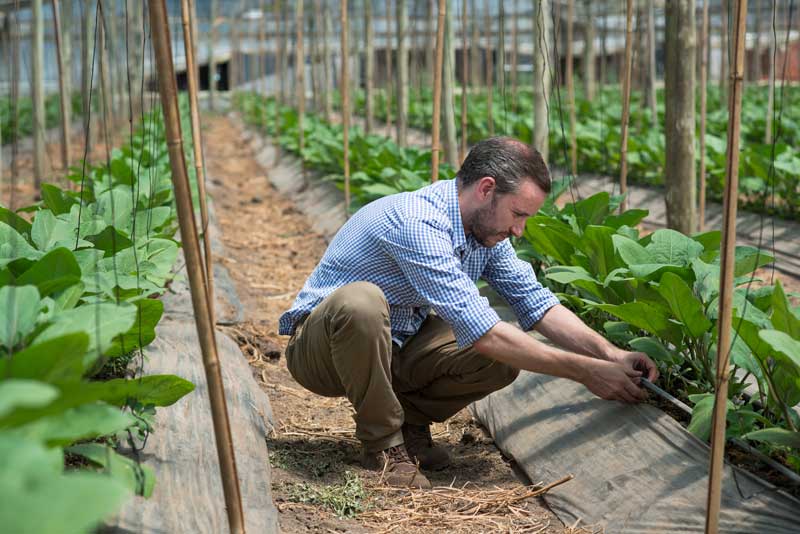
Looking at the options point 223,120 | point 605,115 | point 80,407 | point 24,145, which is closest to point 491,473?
point 80,407

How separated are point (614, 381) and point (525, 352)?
1.18ft

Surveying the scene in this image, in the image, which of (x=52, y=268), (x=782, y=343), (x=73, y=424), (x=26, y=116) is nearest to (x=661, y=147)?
(x=782, y=343)

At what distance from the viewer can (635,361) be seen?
2.92 meters

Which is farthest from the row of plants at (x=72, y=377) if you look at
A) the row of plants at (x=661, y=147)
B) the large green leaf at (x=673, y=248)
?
the row of plants at (x=661, y=147)

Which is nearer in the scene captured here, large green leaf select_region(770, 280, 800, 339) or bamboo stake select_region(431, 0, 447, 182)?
large green leaf select_region(770, 280, 800, 339)

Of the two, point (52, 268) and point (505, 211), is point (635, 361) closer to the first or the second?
point (505, 211)

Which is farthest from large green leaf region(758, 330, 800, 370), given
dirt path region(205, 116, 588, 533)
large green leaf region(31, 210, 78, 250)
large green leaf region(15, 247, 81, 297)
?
large green leaf region(31, 210, 78, 250)

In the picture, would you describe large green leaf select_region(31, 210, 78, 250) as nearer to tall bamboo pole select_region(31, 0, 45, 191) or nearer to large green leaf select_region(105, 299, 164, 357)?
large green leaf select_region(105, 299, 164, 357)

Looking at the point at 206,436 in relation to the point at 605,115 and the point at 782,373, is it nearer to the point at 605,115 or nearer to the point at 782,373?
the point at 782,373

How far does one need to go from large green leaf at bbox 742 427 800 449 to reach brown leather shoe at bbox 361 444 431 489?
1033 mm

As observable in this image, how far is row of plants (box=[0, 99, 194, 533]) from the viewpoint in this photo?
41.3 inches

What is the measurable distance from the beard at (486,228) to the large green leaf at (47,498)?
1.93 m

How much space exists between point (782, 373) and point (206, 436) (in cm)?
164

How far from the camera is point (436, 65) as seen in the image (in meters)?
4.38
